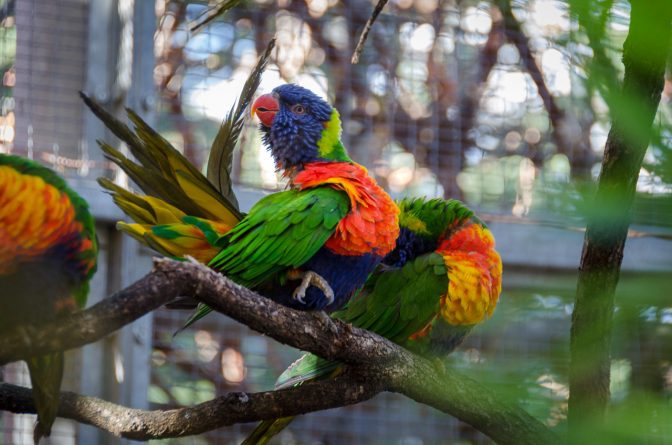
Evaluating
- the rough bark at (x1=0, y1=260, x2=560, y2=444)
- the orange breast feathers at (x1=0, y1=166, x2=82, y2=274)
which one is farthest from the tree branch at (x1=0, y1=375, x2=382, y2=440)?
the orange breast feathers at (x1=0, y1=166, x2=82, y2=274)

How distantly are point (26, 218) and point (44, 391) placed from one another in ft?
0.94

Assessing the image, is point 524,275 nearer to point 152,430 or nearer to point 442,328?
point 442,328

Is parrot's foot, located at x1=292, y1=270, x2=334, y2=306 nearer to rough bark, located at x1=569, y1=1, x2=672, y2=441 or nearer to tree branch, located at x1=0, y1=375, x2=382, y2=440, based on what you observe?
tree branch, located at x1=0, y1=375, x2=382, y2=440

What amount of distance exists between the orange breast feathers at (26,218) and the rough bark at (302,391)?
0.74 feet

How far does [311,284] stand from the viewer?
148 centimetres

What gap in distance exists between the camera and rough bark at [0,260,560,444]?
1.14m

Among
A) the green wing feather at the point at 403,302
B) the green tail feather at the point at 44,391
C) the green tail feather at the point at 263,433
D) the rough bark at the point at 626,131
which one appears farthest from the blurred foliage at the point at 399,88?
the rough bark at the point at 626,131

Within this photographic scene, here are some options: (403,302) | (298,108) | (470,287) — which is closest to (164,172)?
(298,108)

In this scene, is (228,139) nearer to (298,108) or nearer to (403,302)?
(298,108)

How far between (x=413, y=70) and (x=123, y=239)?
123 centimetres

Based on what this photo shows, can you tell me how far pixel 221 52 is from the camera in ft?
8.66

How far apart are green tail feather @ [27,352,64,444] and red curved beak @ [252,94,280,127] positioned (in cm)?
66

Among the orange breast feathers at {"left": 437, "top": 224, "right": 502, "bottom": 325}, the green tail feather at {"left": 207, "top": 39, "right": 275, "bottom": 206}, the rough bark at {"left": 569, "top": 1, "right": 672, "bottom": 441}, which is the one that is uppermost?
the rough bark at {"left": 569, "top": 1, "right": 672, "bottom": 441}

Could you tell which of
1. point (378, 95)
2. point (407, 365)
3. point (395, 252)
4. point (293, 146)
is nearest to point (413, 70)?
point (378, 95)
